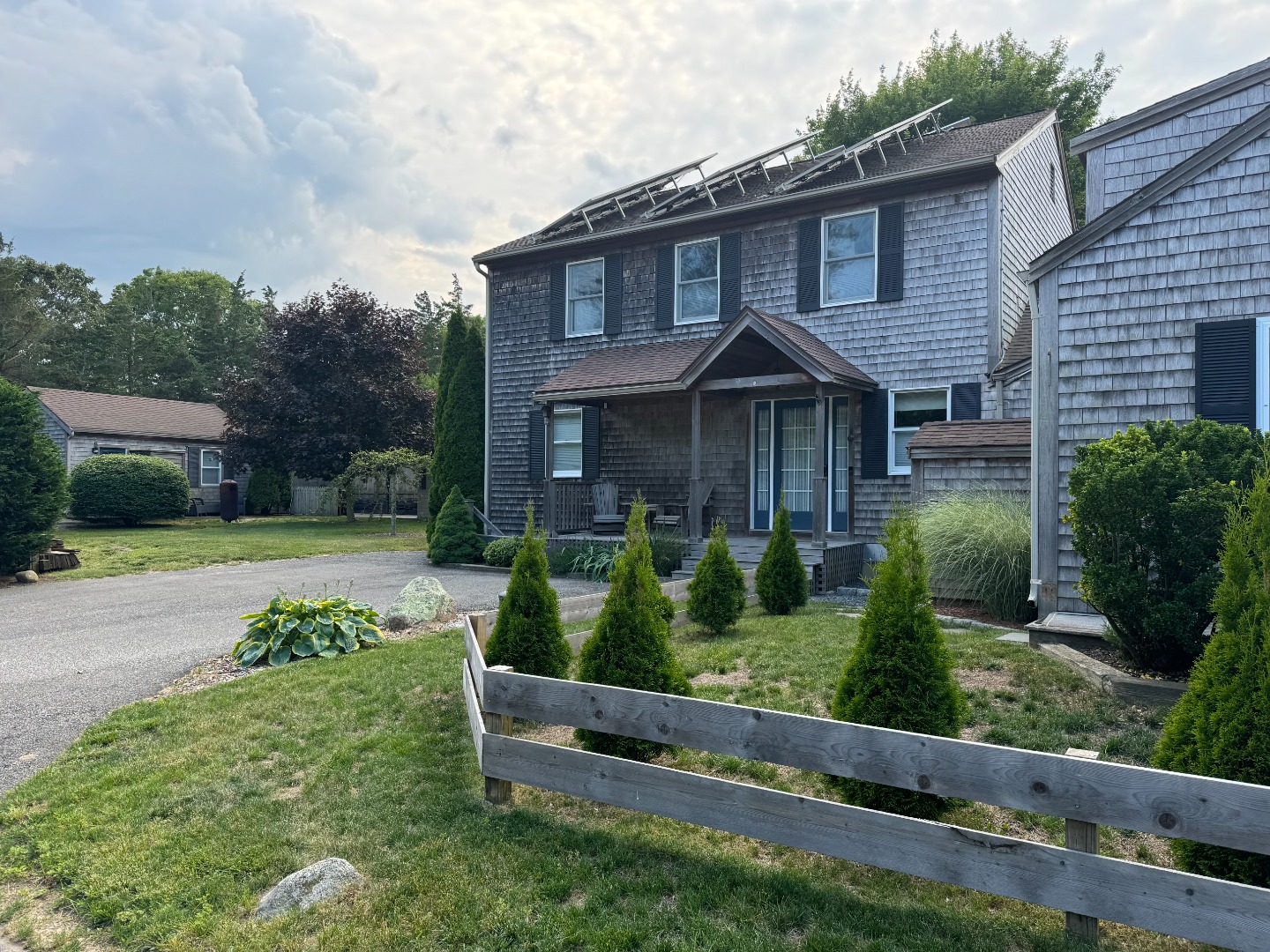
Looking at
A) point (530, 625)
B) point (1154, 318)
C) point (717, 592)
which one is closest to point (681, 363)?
point (717, 592)

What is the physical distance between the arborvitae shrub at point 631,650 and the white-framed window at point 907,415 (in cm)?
830

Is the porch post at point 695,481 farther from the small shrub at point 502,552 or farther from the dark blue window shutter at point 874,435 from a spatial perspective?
the small shrub at point 502,552

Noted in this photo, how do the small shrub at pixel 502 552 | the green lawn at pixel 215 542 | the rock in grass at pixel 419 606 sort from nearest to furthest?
the rock in grass at pixel 419 606 < the small shrub at pixel 502 552 < the green lawn at pixel 215 542

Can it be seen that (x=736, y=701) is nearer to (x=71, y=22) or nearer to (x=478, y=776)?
(x=478, y=776)

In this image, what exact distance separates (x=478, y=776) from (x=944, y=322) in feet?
32.1

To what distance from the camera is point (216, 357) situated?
151 ft

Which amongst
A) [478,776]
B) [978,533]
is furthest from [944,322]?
[478,776]

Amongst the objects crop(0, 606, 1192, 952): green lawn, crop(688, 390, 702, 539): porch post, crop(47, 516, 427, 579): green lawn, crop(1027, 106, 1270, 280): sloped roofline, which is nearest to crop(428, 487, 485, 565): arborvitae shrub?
crop(47, 516, 427, 579): green lawn

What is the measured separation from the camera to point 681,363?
41.9 ft

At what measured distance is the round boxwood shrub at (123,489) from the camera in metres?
21.8

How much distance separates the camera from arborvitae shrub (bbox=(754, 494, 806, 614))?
8.21 m

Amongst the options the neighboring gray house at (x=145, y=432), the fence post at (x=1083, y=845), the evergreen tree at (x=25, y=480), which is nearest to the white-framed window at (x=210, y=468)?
the neighboring gray house at (x=145, y=432)

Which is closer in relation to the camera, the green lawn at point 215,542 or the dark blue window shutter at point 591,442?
the green lawn at point 215,542

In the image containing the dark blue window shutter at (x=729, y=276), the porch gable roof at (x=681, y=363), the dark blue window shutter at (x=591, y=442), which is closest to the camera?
the porch gable roof at (x=681, y=363)
